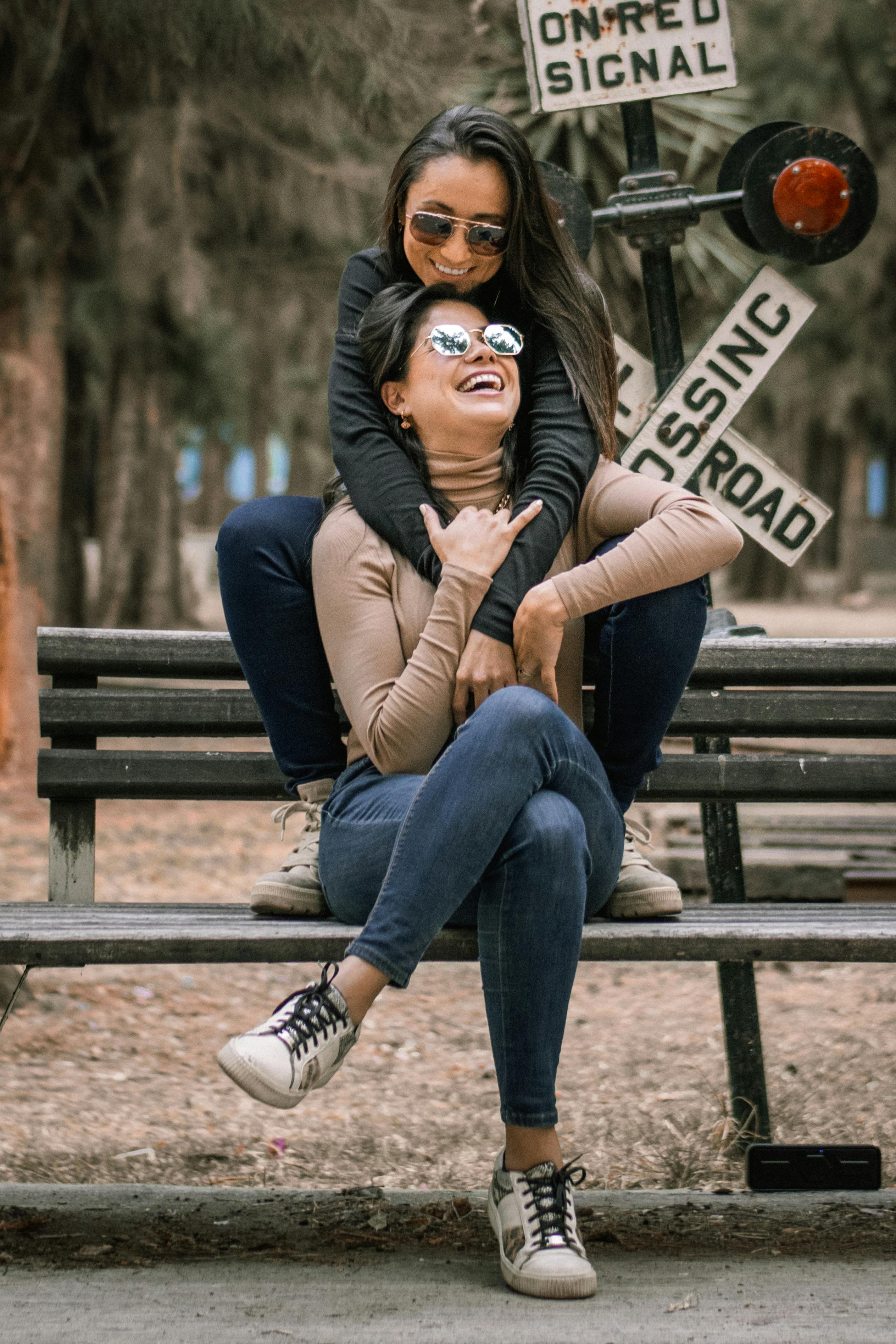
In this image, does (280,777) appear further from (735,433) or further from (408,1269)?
(735,433)

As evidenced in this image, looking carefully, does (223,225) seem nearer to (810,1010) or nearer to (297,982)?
(297,982)

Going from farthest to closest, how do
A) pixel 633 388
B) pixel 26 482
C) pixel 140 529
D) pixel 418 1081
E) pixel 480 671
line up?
pixel 140 529 < pixel 26 482 < pixel 418 1081 < pixel 633 388 < pixel 480 671

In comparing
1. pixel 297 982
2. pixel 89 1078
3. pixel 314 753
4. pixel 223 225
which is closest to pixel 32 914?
pixel 314 753

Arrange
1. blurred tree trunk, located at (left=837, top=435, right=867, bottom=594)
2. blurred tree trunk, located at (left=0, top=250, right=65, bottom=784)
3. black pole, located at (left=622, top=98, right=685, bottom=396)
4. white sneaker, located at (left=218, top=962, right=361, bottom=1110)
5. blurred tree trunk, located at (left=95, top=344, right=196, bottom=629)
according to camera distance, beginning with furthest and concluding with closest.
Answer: blurred tree trunk, located at (left=837, top=435, right=867, bottom=594) → blurred tree trunk, located at (left=95, top=344, right=196, bottom=629) → blurred tree trunk, located at (left=0, top=250, right=65, bottom=784) → black pole, located at (left=622, top=98, right=685, bottom=396) → white sneaker, located at (left=218, top=962, right=361, bottom=1110)

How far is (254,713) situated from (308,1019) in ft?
3.01

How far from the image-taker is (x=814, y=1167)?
10.3 ft

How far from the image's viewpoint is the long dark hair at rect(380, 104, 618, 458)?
280 cm

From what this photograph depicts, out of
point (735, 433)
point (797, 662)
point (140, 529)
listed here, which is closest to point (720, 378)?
point (735, 433)

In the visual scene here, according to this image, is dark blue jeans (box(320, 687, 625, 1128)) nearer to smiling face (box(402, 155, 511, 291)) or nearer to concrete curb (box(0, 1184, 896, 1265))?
concrete curb (box(0, 1184, 896, 1265))

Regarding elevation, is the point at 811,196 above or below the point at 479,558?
above

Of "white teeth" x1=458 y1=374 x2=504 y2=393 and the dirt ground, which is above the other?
"white teeth" x1=458 y1=374 x2=504 y2=393

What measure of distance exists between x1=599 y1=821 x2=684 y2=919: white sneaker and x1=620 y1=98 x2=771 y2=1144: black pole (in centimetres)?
61

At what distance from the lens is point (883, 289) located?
67.1 ft

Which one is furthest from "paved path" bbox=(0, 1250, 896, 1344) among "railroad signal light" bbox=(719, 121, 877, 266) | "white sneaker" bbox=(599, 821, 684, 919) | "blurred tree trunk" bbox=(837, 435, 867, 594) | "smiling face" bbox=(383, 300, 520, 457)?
"blurred tree trunk" bbox=(837, 435, 867, 594)
